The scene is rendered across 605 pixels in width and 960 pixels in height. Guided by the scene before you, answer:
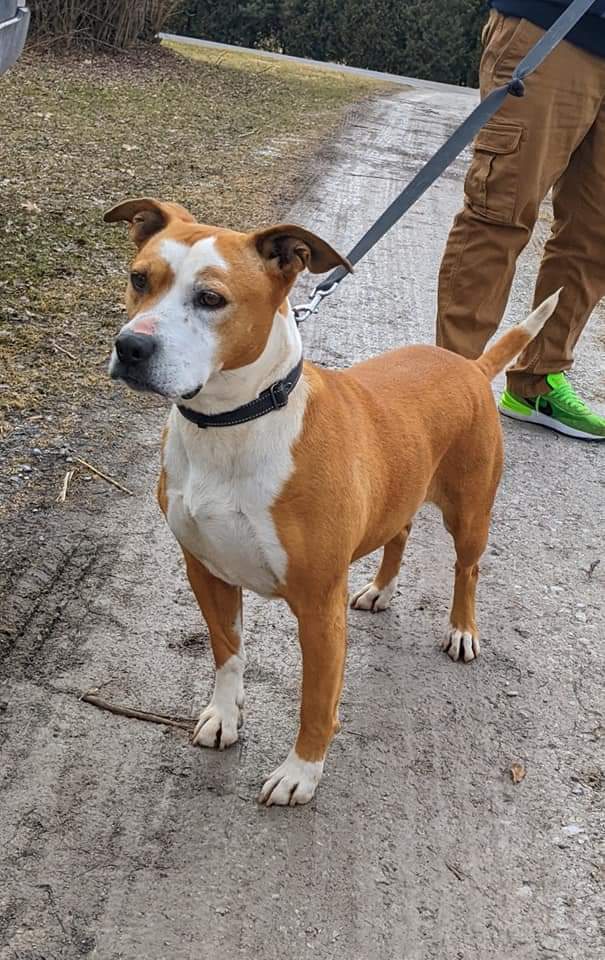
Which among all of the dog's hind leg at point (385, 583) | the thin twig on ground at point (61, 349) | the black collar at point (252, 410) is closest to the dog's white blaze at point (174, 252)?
the black collar at point (252, 410)

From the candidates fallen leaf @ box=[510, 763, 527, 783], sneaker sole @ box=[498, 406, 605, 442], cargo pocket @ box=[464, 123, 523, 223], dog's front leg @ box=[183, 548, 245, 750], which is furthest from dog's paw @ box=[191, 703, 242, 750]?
sneaker sole @ box=[498, 406, 605, 442]

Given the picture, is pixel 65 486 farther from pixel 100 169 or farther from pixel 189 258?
pixel 100 169

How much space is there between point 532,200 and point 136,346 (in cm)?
255

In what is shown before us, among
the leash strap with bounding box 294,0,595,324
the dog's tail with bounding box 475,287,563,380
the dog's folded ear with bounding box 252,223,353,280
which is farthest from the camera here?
the dog's tail with bounding box 475,287,563,380

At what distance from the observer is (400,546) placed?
3520 millimetres

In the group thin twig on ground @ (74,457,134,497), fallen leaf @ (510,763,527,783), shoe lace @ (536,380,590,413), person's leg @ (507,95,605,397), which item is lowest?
thin twig on ground @ (74,457,134,497)

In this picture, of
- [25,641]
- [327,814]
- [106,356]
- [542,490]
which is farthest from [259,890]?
[106,356]

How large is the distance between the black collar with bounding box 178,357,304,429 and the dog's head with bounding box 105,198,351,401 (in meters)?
0.08

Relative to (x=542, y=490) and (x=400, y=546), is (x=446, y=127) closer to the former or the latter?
(x=542, y=490)

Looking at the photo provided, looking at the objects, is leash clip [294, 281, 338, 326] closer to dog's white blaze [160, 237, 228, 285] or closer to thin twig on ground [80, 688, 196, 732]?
dog's white blaze [160, 237, 228, 285]

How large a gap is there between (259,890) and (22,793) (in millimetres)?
631

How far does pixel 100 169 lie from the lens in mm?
8289

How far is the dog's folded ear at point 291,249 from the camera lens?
2461 millimetres

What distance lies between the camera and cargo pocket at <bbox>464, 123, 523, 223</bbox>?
13.7ft
